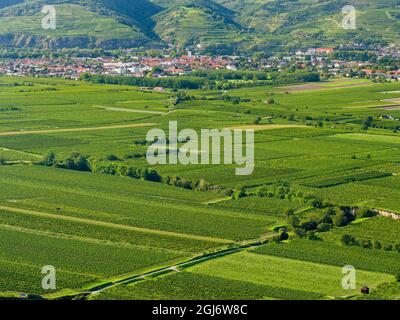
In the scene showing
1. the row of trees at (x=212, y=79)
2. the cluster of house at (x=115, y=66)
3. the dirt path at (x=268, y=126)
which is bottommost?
the dirt path at (x=268, y=126)

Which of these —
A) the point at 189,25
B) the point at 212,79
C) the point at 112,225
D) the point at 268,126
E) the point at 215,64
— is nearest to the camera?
the point at 112,225

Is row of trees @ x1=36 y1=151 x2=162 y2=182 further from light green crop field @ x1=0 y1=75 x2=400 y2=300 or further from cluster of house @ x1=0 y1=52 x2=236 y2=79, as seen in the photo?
cluster of house @ x1=0 y1=52 x2=236 y2=79

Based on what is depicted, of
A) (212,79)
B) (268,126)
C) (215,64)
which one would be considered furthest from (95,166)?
(215,64)

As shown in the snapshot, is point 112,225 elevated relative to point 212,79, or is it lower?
lower

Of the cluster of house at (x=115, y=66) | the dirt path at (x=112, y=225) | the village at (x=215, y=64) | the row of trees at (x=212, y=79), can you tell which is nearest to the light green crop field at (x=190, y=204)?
the dirt path at (x=112, y=225)

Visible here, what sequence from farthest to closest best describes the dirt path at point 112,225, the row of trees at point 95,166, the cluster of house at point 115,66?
the cluster of house at point 115,66 → the row of trees at point 95,166 → the dirt path at point 112,225

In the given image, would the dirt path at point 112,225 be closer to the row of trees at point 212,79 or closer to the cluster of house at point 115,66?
the row of trees at point 212,79

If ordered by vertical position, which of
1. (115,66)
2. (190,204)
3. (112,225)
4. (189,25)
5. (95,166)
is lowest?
(112,225)

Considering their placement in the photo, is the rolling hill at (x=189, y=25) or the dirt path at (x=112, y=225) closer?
the dirt path at (x=112, y=225)

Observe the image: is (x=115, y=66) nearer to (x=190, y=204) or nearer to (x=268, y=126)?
(x=268, y=126)
